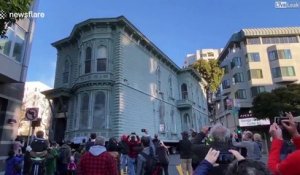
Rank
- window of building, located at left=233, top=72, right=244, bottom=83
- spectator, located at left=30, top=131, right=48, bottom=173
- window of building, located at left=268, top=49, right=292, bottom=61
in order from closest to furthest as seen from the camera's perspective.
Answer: spectator, located at left=30, top=131, right=48, bottom=173 → window of building, located at left=268, top=49, right=292, bottom=61 → window of building, located at left=233, top=72, right=244, bottom=83

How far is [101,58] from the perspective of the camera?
2467cm

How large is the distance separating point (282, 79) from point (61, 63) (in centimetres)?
3603

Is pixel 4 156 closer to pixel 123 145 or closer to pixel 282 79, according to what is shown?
pixel 123 145

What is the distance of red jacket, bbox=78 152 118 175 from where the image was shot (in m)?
5.25

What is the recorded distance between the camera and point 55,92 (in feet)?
86.6

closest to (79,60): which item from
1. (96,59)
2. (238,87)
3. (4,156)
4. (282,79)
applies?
(96,59)

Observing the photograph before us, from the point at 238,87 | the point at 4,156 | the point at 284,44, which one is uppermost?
the point at 284,44

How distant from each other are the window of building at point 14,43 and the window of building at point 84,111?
8.58m

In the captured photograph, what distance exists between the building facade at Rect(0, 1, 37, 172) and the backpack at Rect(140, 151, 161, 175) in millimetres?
9517

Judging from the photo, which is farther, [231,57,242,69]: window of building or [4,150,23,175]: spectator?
[231,57,242,69]: window of building

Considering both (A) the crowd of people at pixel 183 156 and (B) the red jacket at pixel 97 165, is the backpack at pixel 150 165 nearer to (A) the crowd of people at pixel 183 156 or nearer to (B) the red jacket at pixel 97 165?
(A) the crowd of people at pixel 183 156

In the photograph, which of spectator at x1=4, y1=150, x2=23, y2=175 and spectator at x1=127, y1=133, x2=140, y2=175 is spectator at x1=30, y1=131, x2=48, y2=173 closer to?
spectator at x1=4, y1=150, x2=23, y2=175

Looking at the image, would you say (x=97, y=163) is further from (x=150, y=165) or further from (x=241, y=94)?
(x=241, y=94)

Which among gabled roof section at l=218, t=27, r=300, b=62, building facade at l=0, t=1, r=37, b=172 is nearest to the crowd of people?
building facade at l=0, t=1, r=37, b=172
